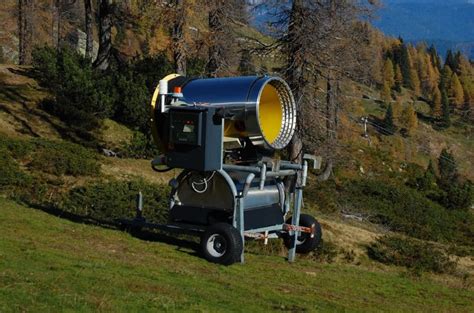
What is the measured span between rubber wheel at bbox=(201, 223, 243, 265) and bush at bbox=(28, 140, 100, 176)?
998 cm

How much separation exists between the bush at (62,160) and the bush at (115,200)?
97 centimetres

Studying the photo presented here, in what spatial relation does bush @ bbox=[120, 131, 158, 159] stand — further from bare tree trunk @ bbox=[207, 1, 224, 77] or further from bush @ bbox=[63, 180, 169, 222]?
bush @ bbox=[63, 180, 169, 222]

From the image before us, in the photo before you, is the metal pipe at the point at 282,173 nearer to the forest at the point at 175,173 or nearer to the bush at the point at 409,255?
the forest at the point at 175,173

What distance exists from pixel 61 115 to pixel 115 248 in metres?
15.7

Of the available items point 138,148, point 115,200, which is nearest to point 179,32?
point 138,148

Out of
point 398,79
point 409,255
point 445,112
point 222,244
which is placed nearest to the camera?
point 222,244

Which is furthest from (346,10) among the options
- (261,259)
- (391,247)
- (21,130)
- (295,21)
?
(261,259)

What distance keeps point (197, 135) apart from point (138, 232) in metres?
3.43

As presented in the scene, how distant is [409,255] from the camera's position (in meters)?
19.9

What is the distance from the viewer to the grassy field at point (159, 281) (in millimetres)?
8156

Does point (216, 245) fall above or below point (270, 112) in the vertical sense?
below

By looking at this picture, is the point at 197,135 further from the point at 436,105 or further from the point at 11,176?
the point at 436,105

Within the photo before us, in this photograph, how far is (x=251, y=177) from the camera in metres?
11.5

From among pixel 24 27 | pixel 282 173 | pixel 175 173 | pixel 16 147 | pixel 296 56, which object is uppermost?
pixel 24 27
